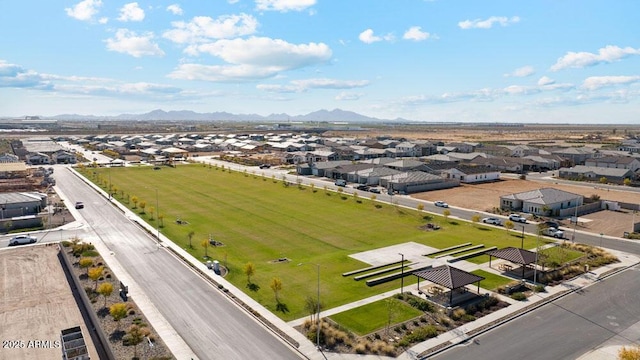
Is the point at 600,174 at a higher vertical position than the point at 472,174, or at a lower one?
lower

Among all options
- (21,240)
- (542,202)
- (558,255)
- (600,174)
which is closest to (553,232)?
A: (558,255)

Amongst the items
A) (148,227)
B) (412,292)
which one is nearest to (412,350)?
(412,292)

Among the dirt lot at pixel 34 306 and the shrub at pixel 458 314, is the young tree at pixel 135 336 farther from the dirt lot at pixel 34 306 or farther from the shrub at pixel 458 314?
the shrub at pixel 458 314

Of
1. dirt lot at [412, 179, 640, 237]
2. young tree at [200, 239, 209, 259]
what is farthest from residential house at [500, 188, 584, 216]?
young tree at [200, 239, 209, 259]

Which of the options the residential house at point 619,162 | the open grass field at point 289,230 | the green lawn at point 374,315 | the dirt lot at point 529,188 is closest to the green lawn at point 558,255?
the open grass field at point 289,230

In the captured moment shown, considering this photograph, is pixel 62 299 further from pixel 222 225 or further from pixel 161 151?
pixel 161 151

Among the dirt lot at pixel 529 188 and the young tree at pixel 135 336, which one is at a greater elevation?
the young tree at pixel 135 336

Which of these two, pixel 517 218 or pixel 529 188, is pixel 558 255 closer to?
pixel 517 218

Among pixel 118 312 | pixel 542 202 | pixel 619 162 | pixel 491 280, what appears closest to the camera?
pixel 118 312
